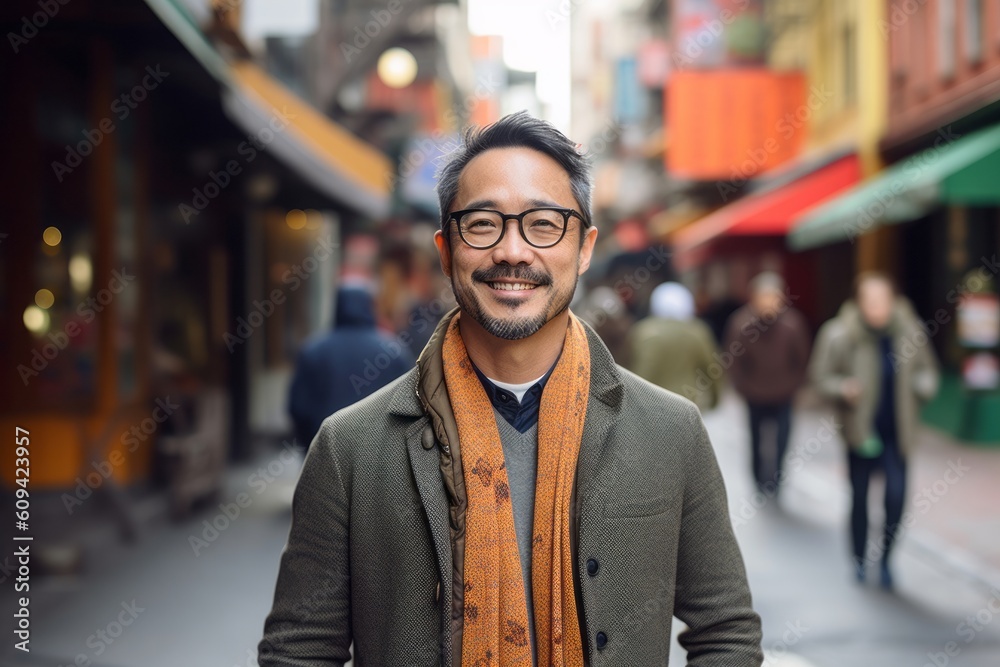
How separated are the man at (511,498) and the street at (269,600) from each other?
3609 mm

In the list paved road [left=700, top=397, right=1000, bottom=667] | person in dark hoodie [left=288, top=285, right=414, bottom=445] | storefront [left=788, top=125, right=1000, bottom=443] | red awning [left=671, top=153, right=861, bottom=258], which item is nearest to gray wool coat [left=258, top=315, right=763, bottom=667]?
paved road [left=700, top=397, right=1000, bottom=667]

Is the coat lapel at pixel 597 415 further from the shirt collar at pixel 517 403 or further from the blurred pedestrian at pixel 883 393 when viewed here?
the blurred pedestrian at pixel 883 393

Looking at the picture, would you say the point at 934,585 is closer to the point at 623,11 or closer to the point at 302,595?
the point at 302,595

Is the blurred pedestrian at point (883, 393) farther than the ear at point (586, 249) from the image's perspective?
Yes

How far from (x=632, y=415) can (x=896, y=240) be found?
16690 millimetres

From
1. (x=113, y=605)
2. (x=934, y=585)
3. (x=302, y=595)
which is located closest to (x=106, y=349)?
(x=113, y=605)

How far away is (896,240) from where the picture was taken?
17438 millimetres

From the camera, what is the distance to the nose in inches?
76.4

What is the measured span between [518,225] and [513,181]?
83 mm

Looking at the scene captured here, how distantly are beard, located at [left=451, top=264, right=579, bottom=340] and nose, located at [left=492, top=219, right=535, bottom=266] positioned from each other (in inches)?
0.5

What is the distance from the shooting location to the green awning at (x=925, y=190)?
1059 centimetres

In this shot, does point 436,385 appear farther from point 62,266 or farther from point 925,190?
point 925,190

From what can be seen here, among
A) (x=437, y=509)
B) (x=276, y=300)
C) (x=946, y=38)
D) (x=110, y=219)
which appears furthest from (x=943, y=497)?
(x=276, y=300)

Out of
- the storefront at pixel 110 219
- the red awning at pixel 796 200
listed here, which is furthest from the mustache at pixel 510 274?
the red awning at pixel 796 200
